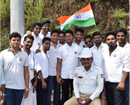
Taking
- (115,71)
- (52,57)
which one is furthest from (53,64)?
(115,71)

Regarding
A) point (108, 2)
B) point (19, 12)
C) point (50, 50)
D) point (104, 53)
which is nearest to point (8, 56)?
point (50, 50)

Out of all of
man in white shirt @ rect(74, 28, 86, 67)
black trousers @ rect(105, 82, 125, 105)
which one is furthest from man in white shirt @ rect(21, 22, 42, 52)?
black trousers @ rect(105, 82, 125, 105)

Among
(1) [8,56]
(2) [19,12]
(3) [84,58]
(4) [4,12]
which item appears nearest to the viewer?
(1) [8,56]

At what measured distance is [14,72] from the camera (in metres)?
3.77

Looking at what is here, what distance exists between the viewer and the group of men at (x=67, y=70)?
12.4 feet

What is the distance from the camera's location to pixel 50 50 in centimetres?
501

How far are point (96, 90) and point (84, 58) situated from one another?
0.73m

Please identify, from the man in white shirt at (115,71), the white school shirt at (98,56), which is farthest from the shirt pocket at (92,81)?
the white school shirt at (98,56)

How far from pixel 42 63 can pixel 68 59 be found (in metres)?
0.70

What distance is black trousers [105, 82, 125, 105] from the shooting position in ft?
13.7

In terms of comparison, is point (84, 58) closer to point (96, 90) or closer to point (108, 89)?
point (96, 90)

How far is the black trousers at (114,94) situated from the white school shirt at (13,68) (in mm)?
2038

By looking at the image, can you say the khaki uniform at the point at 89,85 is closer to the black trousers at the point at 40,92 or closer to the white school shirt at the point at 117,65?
the white school shirt at the point at 117,65

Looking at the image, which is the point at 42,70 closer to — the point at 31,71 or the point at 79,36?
the point at 31,71
